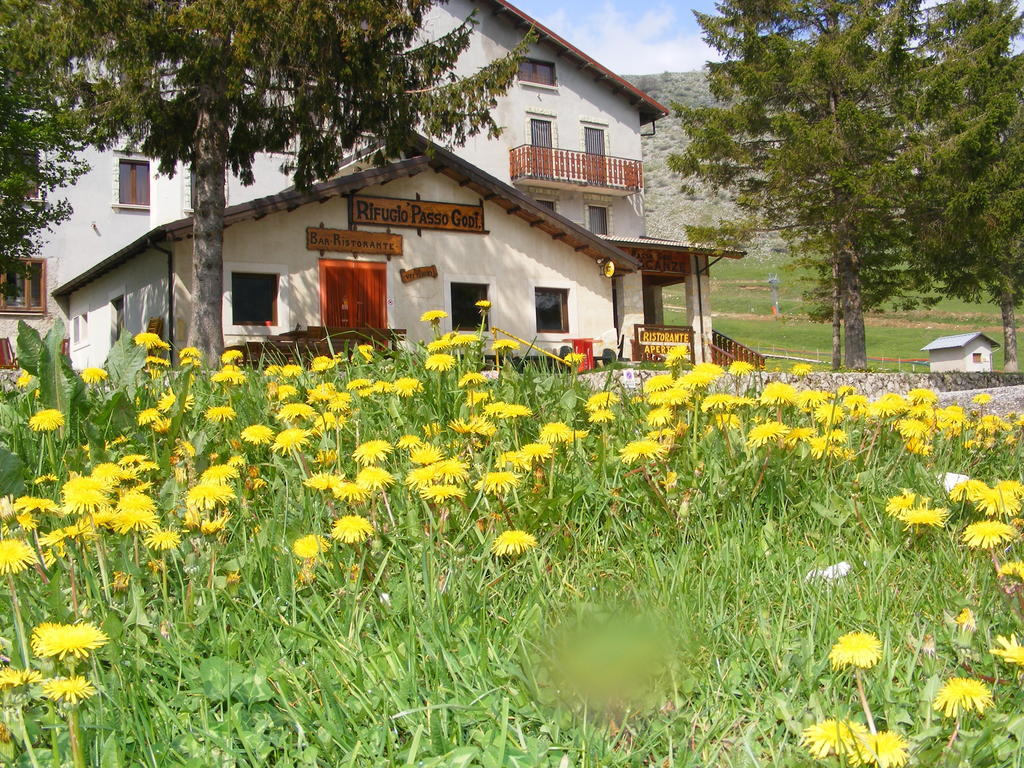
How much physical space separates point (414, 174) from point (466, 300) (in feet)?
10.2

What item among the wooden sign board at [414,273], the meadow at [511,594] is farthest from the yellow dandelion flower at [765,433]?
the wooden sign board at [414,273]

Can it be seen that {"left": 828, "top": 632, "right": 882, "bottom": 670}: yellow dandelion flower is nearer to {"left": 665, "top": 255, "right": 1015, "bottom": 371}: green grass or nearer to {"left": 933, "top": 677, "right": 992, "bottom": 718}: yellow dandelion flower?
{"left": 933, "top": 677, "right": 992, "bottom": 718}: yellow dandelion flower

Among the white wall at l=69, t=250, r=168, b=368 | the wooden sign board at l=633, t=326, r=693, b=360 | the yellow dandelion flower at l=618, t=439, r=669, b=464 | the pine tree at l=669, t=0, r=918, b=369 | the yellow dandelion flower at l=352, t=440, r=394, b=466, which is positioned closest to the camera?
the yellow dandelion flower at l=352, t=440, r=394, b=466

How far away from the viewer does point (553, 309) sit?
816 inches

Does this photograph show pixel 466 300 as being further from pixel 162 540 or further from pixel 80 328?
pixel 162 540

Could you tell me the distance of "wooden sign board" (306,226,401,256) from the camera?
17.6 m

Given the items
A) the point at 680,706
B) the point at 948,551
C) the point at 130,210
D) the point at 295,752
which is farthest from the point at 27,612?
the point at 130,210

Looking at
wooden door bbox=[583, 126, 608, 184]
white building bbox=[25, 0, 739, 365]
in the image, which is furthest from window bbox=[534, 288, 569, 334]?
wooden door bbox=[583, 126, 608, 184]

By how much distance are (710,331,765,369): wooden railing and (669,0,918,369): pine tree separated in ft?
10.5

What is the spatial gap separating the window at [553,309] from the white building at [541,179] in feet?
8.72

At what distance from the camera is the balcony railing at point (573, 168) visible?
2927 cm

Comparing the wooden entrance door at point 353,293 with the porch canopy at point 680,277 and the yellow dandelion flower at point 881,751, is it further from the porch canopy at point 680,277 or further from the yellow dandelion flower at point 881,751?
the yellow dandelion flower at point 881,751

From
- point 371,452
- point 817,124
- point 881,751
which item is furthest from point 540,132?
point 881,751

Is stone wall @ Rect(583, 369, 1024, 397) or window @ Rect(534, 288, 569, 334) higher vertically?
window @ Rect(534, 288, 569, 334)
